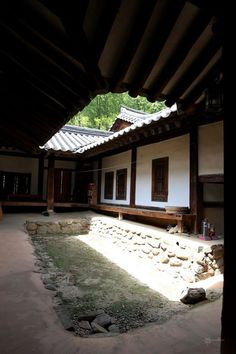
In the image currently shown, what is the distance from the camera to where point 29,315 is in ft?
9.17

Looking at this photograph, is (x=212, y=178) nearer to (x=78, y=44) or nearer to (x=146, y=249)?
(x=146, y=249)

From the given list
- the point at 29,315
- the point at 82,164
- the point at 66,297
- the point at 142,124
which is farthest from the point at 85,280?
the point at 82,164

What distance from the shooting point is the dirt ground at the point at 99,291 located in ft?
12.3

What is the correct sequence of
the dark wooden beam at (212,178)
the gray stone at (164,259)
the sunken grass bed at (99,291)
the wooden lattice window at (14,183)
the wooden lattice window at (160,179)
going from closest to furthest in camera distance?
the sunken grass bed at (99,291)
the dark wooden beam at (212,178)
the gray stone at (164,259)
the wooden lattice window at (160,179)
the wooden lattice window at (14,183)

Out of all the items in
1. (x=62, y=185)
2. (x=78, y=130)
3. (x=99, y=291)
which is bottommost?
(x=99, y=291)

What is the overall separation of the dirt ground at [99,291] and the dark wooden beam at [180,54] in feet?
8.71

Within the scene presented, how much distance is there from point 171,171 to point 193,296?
4155 mm

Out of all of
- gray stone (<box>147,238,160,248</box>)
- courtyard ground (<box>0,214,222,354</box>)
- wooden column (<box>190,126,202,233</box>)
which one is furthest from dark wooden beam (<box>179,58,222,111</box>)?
gray stone (<box>147,238,160,248</box>)

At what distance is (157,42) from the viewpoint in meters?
2.35

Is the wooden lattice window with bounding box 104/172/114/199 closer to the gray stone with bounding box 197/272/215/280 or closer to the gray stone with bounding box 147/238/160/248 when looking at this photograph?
the gray stone with bounding box 147/238/160/248

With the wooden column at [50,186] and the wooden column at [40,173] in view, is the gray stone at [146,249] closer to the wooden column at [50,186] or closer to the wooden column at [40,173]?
the wooden column at [50,186]

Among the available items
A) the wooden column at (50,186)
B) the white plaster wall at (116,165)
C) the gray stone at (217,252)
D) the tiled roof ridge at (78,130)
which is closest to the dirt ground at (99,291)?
the gray stone at (217,252)

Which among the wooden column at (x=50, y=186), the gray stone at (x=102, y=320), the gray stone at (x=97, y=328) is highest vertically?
the wooden column at (x=50, y=186)

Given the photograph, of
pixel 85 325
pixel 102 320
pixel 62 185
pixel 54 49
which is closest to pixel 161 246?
pixel 102 320
